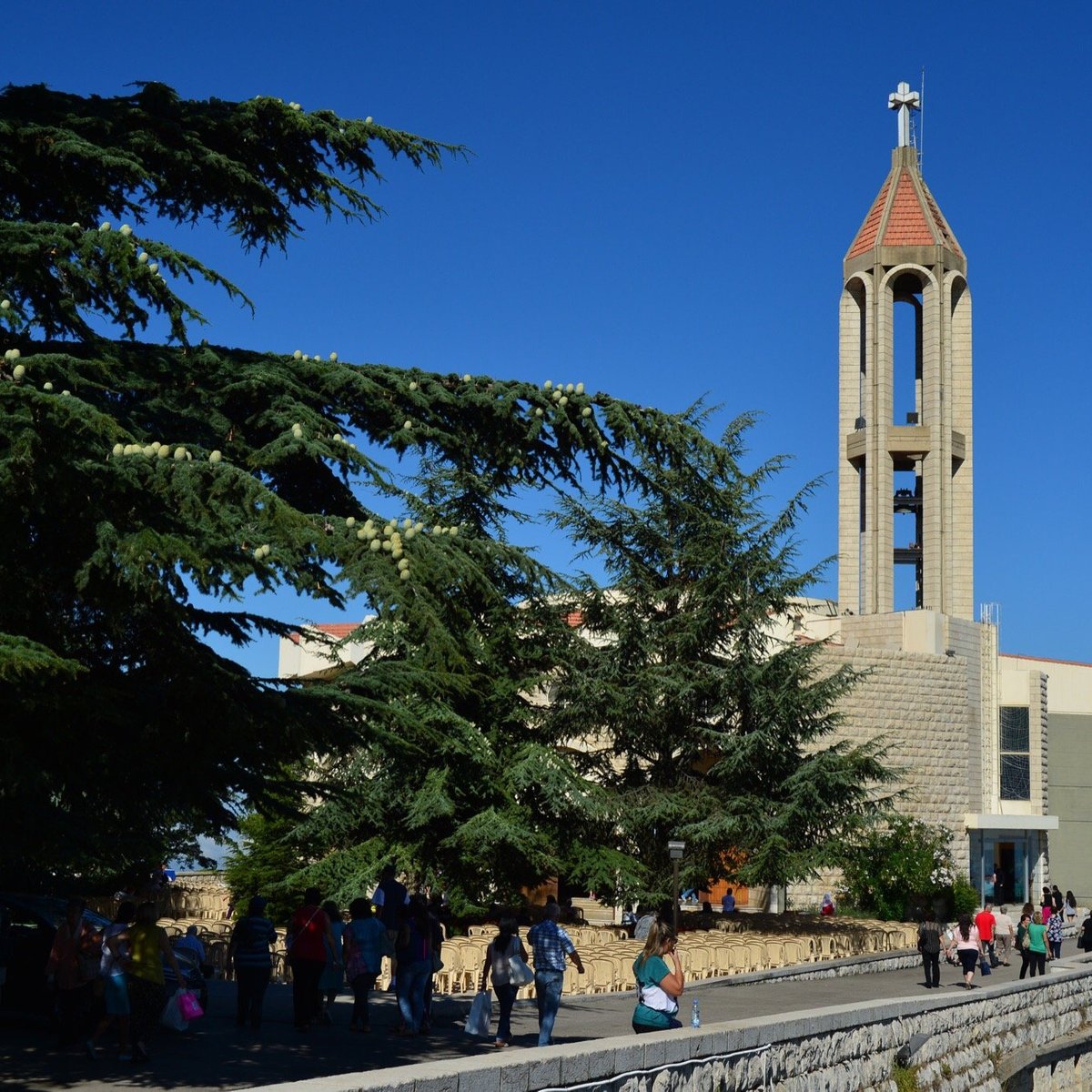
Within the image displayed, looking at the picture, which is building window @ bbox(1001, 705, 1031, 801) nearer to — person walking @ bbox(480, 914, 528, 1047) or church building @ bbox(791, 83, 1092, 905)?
church building @ bbox(791, 83, 1092, 905)

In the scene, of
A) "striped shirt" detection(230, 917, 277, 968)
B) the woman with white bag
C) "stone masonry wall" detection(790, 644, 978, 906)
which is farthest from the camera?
"stone masonry wall" detection(790, 644, 978, 906)

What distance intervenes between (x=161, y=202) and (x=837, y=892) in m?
31.0

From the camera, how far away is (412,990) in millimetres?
14852

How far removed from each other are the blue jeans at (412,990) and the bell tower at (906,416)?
125ft

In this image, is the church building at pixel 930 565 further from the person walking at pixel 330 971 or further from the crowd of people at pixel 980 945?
the person walking at pixel 330 971

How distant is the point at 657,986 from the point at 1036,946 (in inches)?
585

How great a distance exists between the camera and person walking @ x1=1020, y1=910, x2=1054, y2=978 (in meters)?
Answer: 24.0

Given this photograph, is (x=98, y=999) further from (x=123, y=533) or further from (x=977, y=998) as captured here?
(x=977, y=998)

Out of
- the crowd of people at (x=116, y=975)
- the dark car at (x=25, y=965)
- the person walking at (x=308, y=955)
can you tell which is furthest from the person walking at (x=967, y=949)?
the crowd of people at (x=116, y=975)

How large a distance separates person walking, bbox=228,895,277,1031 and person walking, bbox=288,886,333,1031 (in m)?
0.26

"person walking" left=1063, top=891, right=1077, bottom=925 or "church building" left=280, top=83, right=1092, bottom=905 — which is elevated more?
"church building" left=280, top=83, right=1092, bottom=905

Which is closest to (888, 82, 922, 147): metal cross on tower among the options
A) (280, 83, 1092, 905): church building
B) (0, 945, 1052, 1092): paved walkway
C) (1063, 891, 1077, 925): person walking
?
(280, 83, 1092, 905): church building

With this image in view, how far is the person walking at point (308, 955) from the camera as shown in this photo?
1438 cm

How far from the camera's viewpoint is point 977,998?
673 inches
